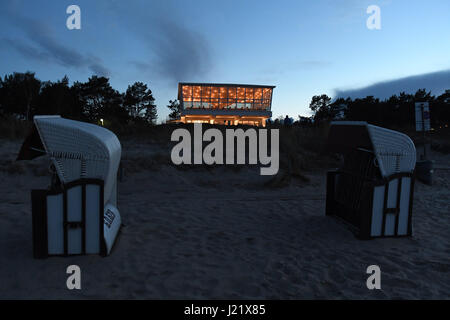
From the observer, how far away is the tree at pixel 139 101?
47.2 m

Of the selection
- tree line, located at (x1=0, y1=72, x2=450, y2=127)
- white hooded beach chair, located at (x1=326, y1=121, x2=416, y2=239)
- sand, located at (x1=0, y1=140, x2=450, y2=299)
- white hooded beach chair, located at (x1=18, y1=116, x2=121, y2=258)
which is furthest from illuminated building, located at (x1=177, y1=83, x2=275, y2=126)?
white hooded beach chair, located at (x1=18, y1=116, x2=121, y2=258)

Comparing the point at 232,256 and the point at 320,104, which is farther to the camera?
the point at 320,104

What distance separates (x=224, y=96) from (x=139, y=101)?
18498 millimetres

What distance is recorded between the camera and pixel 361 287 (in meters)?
3.42

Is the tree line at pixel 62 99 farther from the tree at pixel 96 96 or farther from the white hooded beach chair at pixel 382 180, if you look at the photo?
the white hooded beach chair at pixel 382 180

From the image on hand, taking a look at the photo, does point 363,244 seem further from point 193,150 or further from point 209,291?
point 193,150

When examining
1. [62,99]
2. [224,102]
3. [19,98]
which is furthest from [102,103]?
[224,102]

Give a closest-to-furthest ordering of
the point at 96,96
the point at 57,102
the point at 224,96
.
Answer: the point at 57,102 → the point at 224,96 → the point at 96,96

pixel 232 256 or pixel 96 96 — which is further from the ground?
pixel 96 96

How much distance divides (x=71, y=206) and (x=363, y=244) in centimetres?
448

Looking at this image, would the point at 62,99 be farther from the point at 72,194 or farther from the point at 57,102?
the point at 72,194

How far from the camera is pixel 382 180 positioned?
4.80 metres

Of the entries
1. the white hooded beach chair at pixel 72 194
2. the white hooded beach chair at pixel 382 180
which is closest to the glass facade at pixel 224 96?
the white hooded beach chair at pixel 382 180

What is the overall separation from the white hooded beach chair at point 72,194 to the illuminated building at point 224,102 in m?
34.0
